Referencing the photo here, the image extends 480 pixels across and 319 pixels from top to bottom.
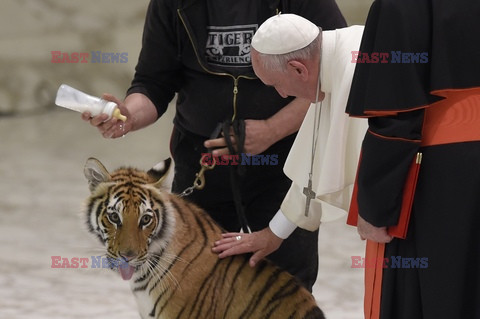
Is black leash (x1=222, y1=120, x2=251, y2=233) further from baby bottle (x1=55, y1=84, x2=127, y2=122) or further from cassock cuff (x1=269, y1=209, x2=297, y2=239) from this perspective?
baby bottle (x1=55, y1=84, x2=127, y2=122)

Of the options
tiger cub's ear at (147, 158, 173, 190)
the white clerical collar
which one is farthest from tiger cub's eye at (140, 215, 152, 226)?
the white clerical collar

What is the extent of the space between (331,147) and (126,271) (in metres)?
0.73

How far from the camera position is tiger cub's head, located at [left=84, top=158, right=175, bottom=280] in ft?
8.39

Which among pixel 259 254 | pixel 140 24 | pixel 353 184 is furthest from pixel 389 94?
pixel 140 24

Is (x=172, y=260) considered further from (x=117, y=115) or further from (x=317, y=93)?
(x=317, y=93)

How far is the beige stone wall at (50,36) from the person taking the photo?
27.8 ft

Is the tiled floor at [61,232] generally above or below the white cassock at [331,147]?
below

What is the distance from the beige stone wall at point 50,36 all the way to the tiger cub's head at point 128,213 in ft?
19.7

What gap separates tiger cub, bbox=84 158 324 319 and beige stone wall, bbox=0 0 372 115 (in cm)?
597

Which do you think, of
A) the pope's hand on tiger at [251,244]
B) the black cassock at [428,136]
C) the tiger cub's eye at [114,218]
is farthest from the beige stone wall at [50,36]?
the black cassock at [428,136]

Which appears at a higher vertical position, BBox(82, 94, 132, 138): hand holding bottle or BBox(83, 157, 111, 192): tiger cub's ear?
BBox(82, 94, 132, 138): hand holding bottle

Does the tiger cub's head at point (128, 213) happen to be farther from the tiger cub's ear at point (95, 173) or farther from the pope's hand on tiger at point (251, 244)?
the pope's hand on tiger at point (251, 244)

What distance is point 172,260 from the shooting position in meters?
2.65

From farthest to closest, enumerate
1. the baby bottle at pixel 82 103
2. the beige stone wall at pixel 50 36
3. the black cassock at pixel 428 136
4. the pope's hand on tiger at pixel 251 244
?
the beige stone wall at pixel 50 36 → the pope's hand on tiger at pixel 251 244 → the baby bottle at pixel 82 103 → the black cassock at pixel 428 136
